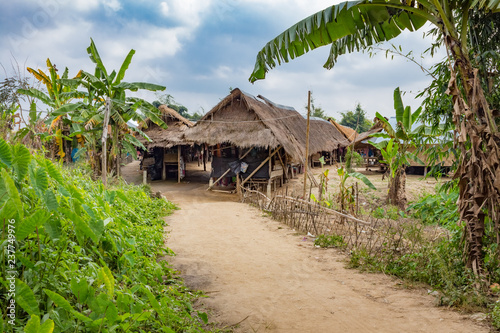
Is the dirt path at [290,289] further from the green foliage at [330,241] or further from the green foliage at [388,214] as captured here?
the green foliage at [388,214]

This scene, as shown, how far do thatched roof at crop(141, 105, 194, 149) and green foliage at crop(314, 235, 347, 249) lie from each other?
1138 cm

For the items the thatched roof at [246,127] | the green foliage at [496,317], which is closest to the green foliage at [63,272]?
the green foliage at [496,317]

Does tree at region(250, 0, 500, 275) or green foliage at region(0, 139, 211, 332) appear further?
tree at region(250, 0, 500, 275)

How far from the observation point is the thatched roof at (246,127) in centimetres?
1386

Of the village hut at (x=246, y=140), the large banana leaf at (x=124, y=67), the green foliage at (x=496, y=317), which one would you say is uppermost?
the large banana leaf at (x=124, y=67)

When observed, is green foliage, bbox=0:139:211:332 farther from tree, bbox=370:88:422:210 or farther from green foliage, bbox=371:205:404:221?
tree, bbox=370:88:422:210

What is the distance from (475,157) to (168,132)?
1653 cm

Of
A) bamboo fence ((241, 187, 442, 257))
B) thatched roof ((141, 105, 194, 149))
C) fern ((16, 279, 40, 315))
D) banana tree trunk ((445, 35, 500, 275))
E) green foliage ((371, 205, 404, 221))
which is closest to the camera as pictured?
fern ((16, 279, 40, 315))

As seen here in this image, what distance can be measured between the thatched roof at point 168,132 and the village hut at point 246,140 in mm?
1614

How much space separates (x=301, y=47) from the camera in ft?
16.7

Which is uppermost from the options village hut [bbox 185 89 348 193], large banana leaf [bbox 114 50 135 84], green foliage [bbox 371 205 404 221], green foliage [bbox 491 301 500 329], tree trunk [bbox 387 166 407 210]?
large banana leaf [bbox 114 50 135 84]

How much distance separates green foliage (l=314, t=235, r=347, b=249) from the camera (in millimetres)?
6227

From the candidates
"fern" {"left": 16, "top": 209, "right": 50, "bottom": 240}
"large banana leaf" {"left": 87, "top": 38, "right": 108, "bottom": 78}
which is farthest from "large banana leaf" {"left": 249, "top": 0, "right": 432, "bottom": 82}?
"large banana leaf" {"left": 87, "top": 38, "right": 108, "bottom": 78}

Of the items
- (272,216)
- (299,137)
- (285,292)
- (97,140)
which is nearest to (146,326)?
(285,292)
